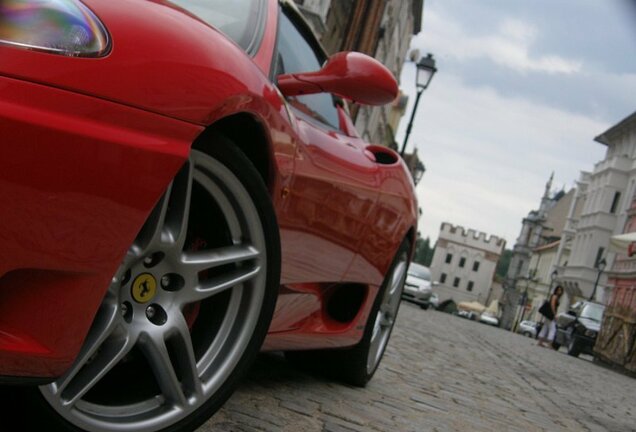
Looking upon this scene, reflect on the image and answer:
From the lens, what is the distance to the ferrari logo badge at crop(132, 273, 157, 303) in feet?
6.94

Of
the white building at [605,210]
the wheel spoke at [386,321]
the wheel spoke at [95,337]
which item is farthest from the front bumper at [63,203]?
the white building at [605,210]

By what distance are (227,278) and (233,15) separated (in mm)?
1069

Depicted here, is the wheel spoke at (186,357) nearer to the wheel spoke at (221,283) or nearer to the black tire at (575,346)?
the wheel spoke at (221,283)

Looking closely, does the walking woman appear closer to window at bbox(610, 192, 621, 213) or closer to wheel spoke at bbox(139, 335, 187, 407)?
wheel spoke at bbox(139, 335, 187, 407)

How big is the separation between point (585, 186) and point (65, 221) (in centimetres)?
8077

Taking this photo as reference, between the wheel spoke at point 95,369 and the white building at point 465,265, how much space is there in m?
119

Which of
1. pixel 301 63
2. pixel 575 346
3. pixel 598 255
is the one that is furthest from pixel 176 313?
pixel 598 255

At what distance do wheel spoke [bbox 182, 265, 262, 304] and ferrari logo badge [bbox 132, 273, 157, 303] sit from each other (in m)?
0.12

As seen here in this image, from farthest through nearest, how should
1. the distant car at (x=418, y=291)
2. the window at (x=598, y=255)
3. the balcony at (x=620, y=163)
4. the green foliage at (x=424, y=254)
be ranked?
the green foliage at (x=424, y=254) → the balcony at (x=620, y=163) → the window at (x=598, y=255) → the distant car at (x=418, y=291)

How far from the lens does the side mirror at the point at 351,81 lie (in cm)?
290

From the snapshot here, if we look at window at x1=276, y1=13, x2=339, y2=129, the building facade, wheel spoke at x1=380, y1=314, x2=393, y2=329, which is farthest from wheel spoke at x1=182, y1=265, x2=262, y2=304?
the building facade

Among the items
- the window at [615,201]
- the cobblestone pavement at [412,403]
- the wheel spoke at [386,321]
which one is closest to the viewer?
the cobblestone pavement at [412,403]

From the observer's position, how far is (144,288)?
2143mm

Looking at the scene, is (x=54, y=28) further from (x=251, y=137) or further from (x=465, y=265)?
(x=465, y=265)
